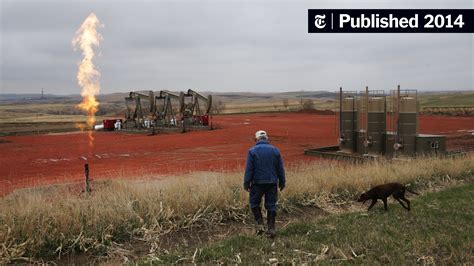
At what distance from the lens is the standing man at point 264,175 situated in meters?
7.15

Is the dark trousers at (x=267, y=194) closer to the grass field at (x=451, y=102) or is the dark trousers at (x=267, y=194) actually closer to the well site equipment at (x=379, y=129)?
the well site equipment at (x=379, y=129)

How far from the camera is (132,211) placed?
26.0 feet

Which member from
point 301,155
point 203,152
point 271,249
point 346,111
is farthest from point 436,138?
point 271,249

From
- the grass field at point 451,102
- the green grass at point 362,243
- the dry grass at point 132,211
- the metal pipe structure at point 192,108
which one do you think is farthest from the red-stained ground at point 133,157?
the grass field at point 451,102

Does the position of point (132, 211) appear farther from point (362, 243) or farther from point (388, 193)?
point (388, 193)

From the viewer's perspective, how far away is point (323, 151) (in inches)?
901

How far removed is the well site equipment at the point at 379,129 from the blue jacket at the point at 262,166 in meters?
12.7

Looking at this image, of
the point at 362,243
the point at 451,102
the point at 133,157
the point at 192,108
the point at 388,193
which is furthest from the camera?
the point at 451,102

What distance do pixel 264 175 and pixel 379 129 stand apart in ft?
47.3

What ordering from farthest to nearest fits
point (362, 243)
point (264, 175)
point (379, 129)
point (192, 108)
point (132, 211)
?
point (192, 108) → point (379, 129) → point (132, 211) → point (264, 175) → point (362, 243)

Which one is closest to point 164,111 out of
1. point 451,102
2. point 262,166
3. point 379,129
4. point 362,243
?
point 379,129

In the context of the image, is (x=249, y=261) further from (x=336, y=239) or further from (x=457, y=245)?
(x=457, y=245)

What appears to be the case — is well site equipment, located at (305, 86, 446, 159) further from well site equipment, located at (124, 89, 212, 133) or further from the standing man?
well site equipment, located at (124, 89, 212, 133)

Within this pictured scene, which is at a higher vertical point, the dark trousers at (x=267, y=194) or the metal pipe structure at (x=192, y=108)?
the metal pipe structure at (x=192, y=108)
